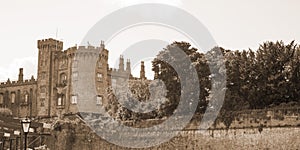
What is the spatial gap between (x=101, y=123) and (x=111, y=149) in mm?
3177

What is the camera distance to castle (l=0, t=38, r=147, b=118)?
65250 mm

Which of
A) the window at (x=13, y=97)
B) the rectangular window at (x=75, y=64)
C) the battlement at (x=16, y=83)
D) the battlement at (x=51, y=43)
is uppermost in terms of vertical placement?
the battlement at (x=51, y=43)

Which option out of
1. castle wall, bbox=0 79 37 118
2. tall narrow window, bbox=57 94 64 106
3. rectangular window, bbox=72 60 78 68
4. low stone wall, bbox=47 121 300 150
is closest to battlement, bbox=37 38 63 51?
rectangular window, bbox=72 60 78 68

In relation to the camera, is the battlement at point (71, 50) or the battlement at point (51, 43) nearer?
the battlement at point (71, 50)

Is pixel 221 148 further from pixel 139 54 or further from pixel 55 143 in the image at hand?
pixel 55 143

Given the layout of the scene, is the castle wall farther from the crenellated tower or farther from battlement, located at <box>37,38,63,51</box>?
battlement, located at <box>37,38,63,51</box>

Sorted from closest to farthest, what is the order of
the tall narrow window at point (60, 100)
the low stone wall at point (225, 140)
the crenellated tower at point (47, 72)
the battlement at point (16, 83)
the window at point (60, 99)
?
the low stone wall at point (225, 140) < the window at point (60, 99) < the tall narrow window at point (60, 100) < the crenellated tower at point (47, 72) < the battlement at point (16, 83)

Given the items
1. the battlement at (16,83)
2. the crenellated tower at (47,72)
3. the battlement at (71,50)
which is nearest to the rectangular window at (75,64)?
the battlement at (71,50)

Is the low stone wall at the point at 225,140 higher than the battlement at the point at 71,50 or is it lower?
lower

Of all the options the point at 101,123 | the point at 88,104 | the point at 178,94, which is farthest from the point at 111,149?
the point at 88,104

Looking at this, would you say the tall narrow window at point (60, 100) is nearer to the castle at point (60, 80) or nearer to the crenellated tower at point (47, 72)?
the castle at point (60, 80)

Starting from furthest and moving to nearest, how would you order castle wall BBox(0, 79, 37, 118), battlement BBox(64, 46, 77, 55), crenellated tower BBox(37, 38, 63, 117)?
castle wall BBox(0, 79, 37, 118)
crenellated tower BBox(37, 38, 63, 117)
battlement BBox(64, 46, 77, 55)

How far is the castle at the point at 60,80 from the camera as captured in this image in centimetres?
6525

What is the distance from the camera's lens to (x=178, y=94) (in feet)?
129
